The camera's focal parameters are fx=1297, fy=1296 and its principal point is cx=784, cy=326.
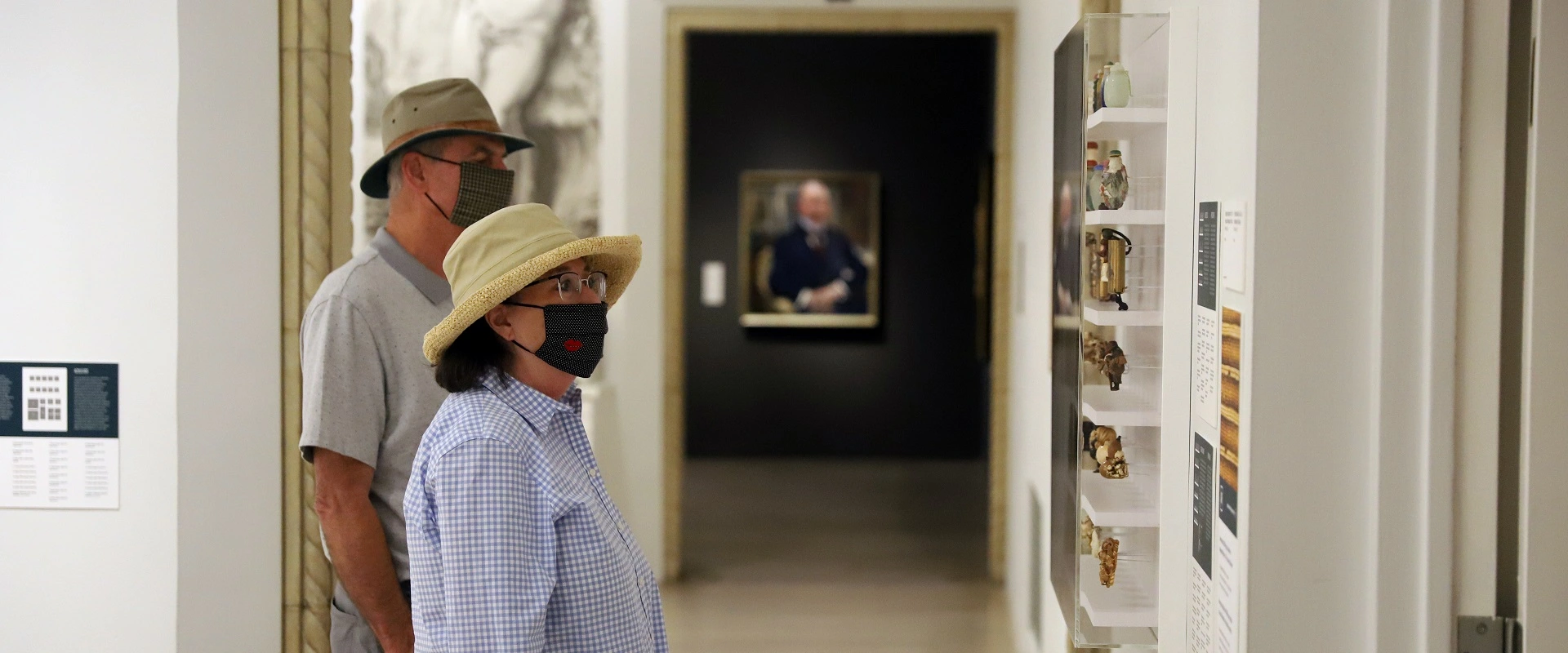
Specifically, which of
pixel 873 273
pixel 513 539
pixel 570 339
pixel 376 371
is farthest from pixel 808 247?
pixel 513 539

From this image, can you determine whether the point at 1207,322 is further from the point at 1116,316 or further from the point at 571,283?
the point at 571,283

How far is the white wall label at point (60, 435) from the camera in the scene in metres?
2.71

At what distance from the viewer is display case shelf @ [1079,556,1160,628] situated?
2.45 meters

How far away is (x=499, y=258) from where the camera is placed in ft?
5.90

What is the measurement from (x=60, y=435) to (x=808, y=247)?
259 inches

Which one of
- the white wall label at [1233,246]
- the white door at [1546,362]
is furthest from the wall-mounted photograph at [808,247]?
the white door at [1546,362]

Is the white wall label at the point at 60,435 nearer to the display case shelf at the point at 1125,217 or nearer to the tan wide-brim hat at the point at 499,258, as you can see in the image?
the tan wide-brim hat at the point at 499,258

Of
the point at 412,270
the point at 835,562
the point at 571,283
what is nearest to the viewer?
the point at 571,283

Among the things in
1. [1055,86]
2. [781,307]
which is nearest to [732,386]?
[781,307]

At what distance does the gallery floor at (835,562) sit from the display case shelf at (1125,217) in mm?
2875

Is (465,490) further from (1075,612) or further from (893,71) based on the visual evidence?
(893,71)

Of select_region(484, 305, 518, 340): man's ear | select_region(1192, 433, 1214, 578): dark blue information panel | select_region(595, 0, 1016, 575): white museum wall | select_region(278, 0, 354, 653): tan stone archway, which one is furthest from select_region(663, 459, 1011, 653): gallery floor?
select_region(484, 305, 518, 340): man's ear

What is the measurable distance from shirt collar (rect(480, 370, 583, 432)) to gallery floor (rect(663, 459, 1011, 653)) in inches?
129

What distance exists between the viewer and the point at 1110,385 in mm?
2463
